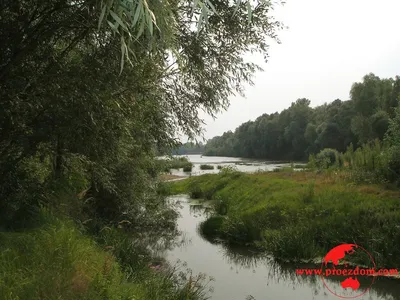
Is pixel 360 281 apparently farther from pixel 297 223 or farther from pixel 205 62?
pixel 205 62

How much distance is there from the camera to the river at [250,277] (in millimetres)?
8219

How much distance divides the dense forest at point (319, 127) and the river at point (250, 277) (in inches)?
840

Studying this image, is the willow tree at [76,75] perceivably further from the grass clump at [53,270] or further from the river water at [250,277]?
the river water at [250,277]

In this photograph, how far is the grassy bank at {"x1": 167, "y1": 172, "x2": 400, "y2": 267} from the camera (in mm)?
9586

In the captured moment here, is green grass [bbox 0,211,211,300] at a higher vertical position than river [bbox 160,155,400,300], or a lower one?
higher

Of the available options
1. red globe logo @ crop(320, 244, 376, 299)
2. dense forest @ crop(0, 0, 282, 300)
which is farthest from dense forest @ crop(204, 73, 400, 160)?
dense forest @ crop(0, 0, 282, 300)

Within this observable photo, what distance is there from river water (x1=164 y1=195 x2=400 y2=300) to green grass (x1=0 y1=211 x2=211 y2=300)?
8.48ft

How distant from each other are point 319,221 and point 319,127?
6105 centimetres

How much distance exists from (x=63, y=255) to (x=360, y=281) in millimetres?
7214

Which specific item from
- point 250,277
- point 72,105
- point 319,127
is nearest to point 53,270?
point 72,105

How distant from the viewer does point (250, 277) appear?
962cm

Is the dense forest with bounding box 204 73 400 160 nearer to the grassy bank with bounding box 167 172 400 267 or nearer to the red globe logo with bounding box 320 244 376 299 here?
the grassy bank with bounding box 167 172 400 267

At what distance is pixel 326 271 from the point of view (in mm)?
9367

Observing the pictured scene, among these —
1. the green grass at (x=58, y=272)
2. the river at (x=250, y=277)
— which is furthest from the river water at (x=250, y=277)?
the green grass at (x=58, y=272)
